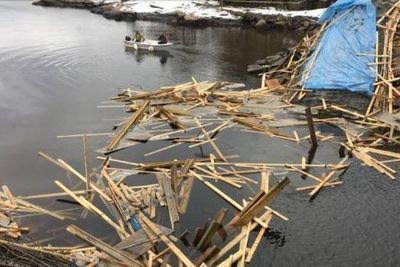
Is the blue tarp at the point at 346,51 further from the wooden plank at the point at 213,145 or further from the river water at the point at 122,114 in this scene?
the wooden plank at the point at 213,145

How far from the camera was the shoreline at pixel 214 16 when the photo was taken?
4294cm

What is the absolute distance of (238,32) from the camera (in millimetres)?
41219

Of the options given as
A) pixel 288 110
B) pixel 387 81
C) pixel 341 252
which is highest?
pixel 387 81

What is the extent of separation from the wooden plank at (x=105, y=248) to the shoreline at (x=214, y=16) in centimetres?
3472

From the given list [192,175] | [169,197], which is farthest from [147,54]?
[169,197]

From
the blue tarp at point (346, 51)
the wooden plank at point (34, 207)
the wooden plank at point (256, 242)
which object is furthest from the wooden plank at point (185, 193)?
the blue tarp at point (346, 51)

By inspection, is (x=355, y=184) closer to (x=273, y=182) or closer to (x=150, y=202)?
(x=273, y=182)

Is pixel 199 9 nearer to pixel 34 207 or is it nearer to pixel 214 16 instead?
pixel 214 16

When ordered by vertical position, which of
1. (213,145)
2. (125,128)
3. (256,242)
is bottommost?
(256,242)

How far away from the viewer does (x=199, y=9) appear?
48.0m

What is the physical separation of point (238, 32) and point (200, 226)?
107ft

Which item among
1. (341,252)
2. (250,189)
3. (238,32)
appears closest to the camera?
(341,252)

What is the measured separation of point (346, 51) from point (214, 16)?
27.7 metres

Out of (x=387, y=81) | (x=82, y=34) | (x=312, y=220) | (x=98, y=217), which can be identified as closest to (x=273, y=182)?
(x=312, y=220)
